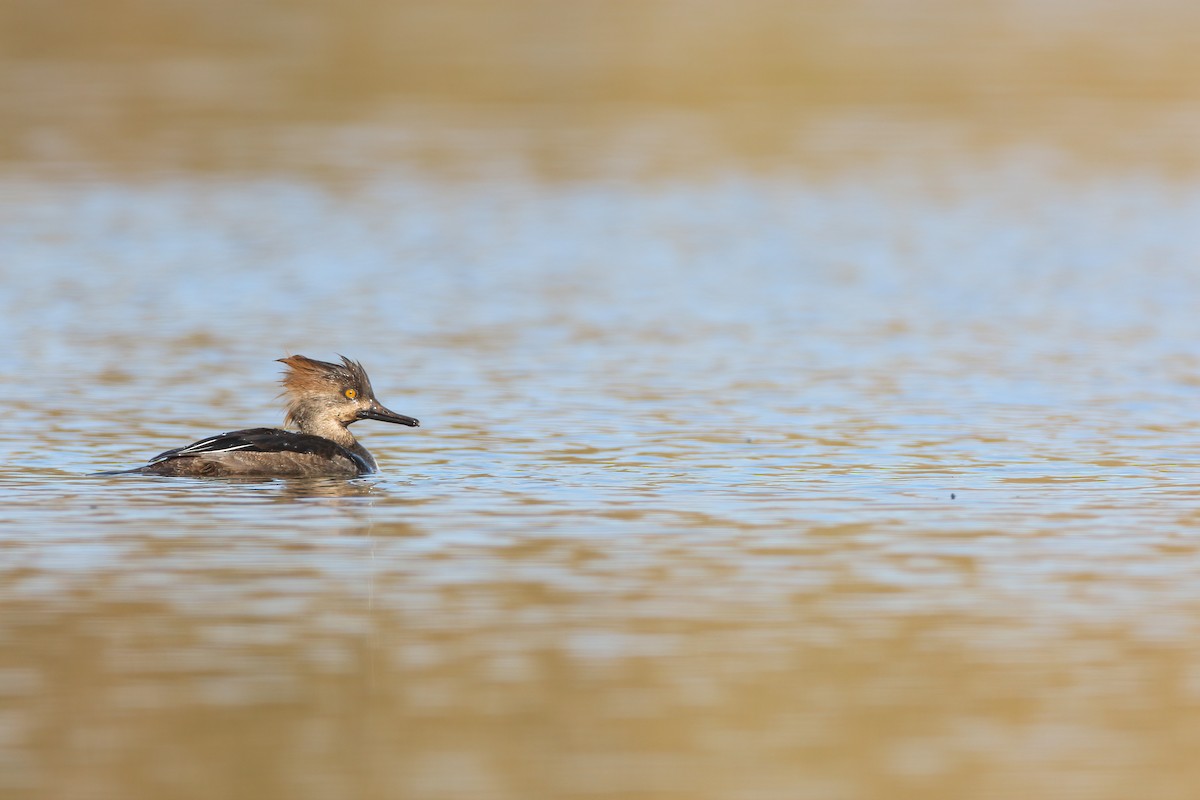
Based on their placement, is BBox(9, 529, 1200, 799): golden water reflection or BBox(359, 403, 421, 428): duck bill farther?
BBox(359, 403, 421, 428): duck bill

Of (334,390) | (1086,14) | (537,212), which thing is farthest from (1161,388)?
(1086,14)

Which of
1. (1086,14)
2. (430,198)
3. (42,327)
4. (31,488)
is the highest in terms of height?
(1086,14)

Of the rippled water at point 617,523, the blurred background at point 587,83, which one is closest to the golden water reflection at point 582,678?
the rippled water at point 617,523

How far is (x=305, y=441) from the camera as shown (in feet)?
38.9

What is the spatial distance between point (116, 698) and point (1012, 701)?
2.88 metres

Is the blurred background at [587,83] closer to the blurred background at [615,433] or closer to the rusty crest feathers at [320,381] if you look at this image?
the blurred background at [615,433]

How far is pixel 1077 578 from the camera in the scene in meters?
9.05

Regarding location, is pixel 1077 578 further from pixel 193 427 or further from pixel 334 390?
pixel 193 427

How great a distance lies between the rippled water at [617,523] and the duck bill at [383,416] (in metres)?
0.26

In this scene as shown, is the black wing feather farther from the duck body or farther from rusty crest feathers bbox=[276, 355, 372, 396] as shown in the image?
rusty crest feathers bbox=[276, 355, 372, 396]

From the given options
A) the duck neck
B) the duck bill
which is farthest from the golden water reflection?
the duck neck

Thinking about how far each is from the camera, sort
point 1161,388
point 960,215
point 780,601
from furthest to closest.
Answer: point 960,215 → point 1161,388 → point 780,601

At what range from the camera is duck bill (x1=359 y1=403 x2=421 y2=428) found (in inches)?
486

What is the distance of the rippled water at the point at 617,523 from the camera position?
22.9ft
